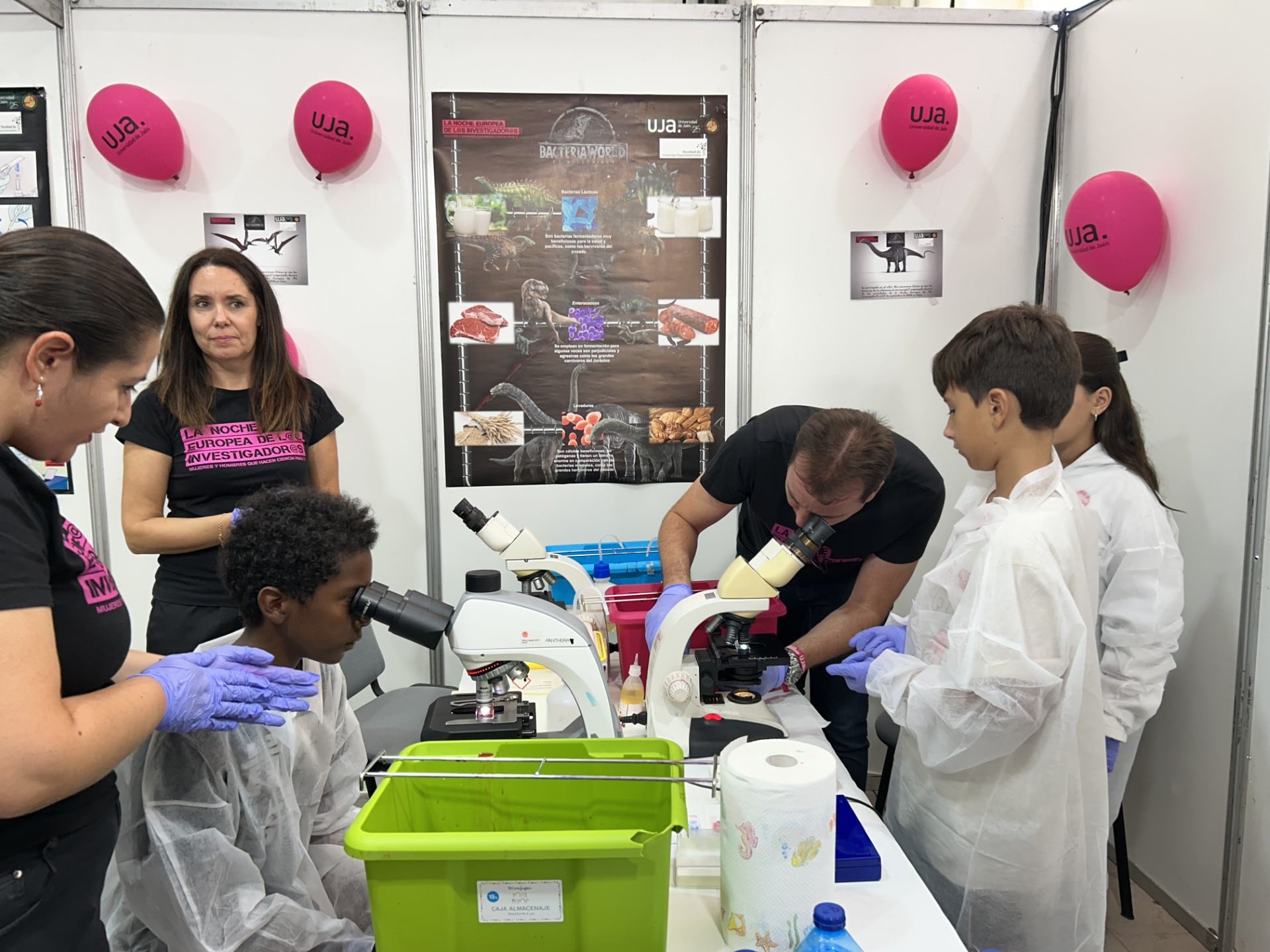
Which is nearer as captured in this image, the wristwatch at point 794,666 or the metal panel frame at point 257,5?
the wristwatch at point 794,666

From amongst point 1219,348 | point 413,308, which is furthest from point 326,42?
point 1219,348

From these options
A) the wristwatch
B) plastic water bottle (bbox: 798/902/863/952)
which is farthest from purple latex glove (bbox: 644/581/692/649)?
plastic water bottle (bbox: 798/902/863/952)

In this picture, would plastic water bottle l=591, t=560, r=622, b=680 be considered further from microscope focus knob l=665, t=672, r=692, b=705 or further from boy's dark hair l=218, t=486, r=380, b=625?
boy's dark hair l=218, t=486, r=380, b=625

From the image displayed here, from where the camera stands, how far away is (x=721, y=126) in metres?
2.87

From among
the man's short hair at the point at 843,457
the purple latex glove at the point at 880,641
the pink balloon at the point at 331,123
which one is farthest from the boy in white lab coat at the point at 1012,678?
the pink balloon at the point at 331,123

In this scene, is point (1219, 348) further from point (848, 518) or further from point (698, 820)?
point (698, 820)

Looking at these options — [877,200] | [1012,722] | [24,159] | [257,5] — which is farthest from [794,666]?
[24,159]

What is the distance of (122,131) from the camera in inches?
100.0

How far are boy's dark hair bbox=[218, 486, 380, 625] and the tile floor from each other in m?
2.28

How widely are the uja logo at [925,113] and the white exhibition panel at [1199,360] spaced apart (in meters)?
0.53

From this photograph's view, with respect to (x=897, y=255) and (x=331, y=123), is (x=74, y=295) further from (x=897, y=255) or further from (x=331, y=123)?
(x=897, y=255)

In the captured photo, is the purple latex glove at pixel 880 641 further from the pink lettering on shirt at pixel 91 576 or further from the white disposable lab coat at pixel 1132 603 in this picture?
the pink lettering on shirt at pixel 91 576

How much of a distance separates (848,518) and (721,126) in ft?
4.99

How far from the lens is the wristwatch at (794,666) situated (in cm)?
185
